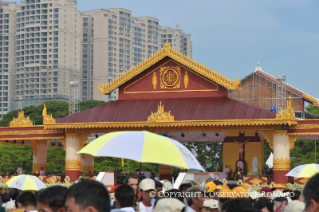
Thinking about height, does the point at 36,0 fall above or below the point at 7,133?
above

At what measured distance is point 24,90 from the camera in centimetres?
11281

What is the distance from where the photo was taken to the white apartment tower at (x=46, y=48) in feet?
355

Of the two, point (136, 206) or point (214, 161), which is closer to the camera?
point (136, 206)

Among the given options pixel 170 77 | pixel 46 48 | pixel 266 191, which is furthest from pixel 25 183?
pixel 46 48

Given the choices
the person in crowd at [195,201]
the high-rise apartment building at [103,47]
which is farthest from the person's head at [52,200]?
the high-rise apartment building at [103,47]

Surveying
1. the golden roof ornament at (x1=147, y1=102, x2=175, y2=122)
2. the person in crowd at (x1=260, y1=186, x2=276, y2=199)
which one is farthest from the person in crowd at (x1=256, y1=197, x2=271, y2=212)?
the golden roof ornament at (x1=147, y1=102, x2=175, y2=122)

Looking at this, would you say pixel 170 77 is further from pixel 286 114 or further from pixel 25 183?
pixel 25 183

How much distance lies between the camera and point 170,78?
27891mm

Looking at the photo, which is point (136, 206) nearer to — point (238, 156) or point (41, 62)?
point (238, 156)

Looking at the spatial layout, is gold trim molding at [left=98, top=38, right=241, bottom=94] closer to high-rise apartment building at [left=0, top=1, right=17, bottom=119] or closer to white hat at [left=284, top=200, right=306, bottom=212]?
white hat at [left=284, top=200, right=306, bottom=212]

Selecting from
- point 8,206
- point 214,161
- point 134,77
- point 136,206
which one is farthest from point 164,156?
point 214,161

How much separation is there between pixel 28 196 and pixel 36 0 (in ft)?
345

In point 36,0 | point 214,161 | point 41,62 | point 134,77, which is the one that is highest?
point 36,0

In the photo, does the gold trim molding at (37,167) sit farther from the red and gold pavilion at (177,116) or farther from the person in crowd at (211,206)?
A: the person in crowd at (211,206)
